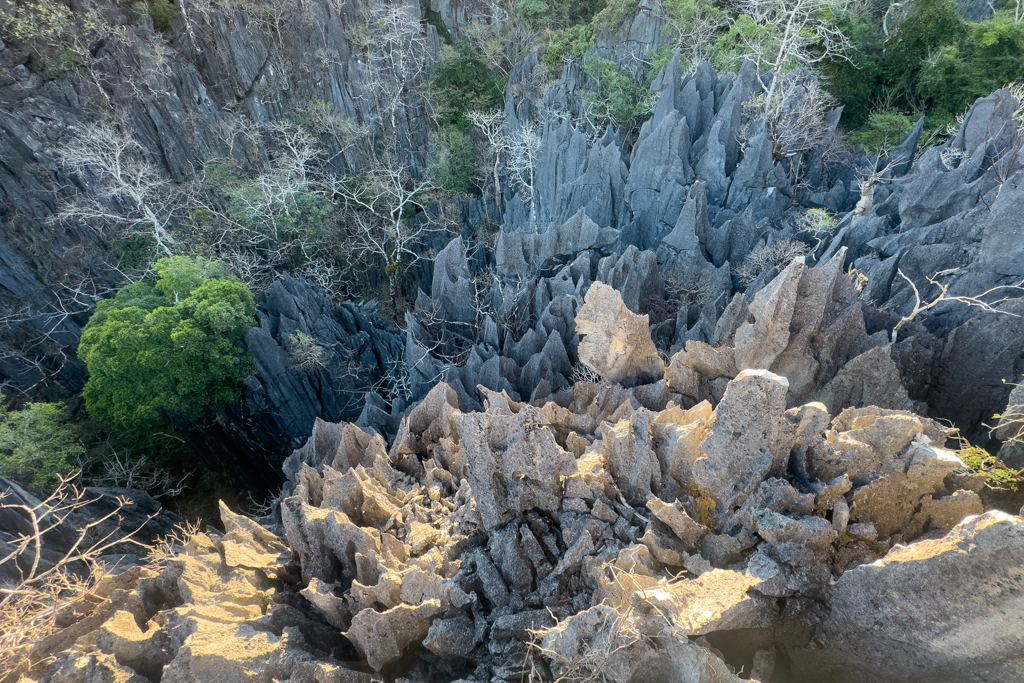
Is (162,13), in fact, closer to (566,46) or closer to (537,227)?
(566,46)

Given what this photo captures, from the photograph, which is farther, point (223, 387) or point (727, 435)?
point (223, 387)

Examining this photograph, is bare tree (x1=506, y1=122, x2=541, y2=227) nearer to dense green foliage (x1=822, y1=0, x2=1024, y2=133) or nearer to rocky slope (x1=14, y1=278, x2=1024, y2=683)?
dense green foliage (x1=822, y1=0, x2=1024, y2=133)

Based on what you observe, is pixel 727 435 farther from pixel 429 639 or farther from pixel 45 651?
pixel 45 651

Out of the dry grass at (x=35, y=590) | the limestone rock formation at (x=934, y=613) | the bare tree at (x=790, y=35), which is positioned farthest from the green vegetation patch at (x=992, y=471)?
the bare tree at (x=790, y=35)

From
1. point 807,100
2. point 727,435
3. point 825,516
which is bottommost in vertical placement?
point 825,516

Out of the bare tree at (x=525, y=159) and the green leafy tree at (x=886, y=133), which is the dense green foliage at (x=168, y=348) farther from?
the green leafy tree at (x=886, y=133)

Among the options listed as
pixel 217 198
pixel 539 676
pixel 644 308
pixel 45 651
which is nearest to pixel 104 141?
pixel 217 198

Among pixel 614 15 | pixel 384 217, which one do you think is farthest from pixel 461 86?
pixel 384 217
